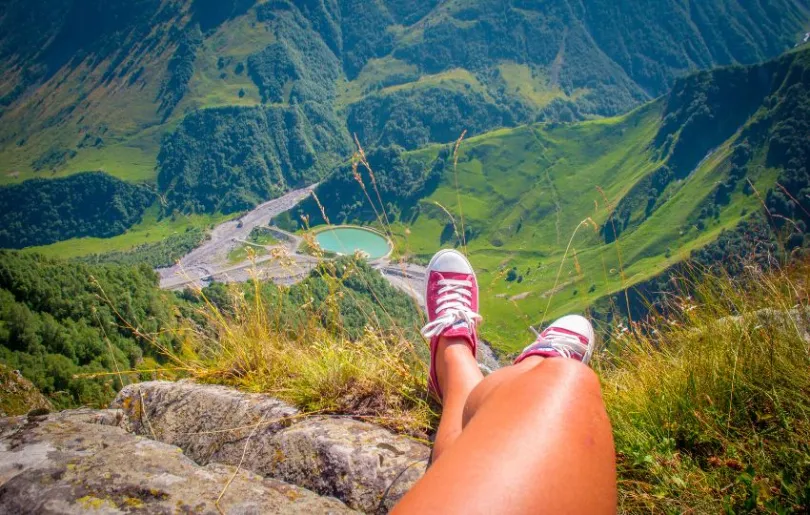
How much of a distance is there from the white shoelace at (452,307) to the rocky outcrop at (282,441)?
1.13m

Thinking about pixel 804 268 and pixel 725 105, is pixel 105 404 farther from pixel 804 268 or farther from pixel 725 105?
pixel 725 105

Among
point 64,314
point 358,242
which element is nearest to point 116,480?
point 64,314

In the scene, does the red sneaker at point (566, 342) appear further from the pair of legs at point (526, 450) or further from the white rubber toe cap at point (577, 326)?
the pair of legs at point (526, 450)

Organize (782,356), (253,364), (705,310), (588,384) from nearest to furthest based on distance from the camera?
1. (588,384)
2. (782,356)
3. (705,310)
4. (253,364)

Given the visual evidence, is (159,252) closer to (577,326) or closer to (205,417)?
(205,417)

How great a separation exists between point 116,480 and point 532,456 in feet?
6.70

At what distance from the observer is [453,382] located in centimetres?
304

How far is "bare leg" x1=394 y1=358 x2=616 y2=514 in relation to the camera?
5.59 ft

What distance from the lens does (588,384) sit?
2207mm

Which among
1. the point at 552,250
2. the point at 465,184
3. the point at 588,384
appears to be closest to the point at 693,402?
the point at 588,384

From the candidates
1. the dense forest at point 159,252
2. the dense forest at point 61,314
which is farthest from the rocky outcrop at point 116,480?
the dense forest at point 159,252

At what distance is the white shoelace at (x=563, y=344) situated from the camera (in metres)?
3.26

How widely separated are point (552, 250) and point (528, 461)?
Answer: 166611 mm

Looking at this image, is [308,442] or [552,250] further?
[552,250]
